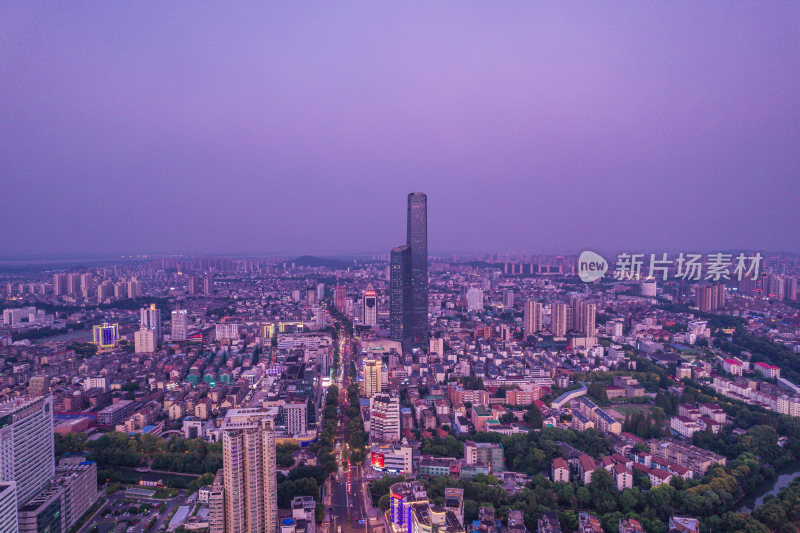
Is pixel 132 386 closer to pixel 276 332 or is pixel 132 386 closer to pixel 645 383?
pixel 276 332

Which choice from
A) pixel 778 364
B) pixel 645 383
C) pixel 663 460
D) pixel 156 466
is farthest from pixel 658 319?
pixel 156 466

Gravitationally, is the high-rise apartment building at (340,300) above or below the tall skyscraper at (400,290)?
below

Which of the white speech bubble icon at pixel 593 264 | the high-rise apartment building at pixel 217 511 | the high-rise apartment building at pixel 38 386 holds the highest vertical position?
the white speech bubble icon at pixel 593 264

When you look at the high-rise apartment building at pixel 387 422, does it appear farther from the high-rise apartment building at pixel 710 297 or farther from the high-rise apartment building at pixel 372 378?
the high-rise apartment building at pixel 710 297

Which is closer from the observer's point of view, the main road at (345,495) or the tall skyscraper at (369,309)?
the main road at (345,495)

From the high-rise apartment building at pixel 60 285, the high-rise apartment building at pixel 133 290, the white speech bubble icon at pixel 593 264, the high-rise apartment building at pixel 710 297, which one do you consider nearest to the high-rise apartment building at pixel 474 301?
the high-rise apartment building at pixel 710 297

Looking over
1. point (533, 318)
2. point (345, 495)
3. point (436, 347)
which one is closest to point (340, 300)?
point (436, 347)

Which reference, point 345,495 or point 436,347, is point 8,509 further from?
point 436,347
